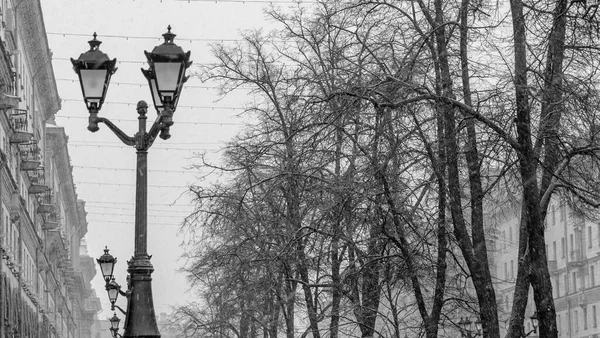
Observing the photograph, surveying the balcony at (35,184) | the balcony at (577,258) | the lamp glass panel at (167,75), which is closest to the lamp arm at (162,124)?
the lamp glass panel at (167,75)

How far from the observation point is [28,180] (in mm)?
62062

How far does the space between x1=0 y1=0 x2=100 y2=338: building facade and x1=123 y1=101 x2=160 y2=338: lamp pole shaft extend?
27.5 m

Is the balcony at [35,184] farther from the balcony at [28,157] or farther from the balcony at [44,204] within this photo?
the balcony at [44,204]

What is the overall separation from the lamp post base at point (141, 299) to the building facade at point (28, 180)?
2769 centimetres

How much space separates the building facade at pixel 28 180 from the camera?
47.2m

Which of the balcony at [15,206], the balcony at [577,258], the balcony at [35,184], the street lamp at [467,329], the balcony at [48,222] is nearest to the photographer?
the street lamp at [467,329]

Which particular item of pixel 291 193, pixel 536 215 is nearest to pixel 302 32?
pixel 291 193

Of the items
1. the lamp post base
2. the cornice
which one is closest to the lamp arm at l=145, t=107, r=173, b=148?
the lamp post base

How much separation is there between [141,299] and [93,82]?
2.48 metres

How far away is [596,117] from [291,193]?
14.2 meters

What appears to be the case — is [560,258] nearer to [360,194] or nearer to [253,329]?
[253,329]

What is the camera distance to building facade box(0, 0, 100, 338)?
4716cm

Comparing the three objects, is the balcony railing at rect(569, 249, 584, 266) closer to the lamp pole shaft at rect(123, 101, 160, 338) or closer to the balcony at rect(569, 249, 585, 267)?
the balcony at rect(569, 249, 585, 267)

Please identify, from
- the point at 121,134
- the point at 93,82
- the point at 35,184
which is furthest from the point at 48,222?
the point at 93,82
